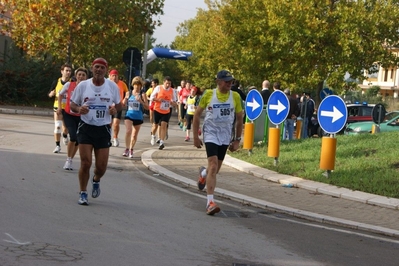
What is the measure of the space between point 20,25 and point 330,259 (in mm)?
31497

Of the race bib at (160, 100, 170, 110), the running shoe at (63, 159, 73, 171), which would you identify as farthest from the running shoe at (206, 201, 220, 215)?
the race bib at (160, 100, 170, 110)

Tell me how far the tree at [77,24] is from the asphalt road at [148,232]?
23650 mm

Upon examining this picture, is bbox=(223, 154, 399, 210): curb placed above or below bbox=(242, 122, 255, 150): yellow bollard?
below

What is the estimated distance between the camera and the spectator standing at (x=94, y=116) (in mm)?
9695

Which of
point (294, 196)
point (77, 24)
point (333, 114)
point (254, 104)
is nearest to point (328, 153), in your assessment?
point (333, 114)

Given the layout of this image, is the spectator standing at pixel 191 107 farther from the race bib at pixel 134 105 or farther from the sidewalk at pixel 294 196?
the sidewalk at pixel 294 196

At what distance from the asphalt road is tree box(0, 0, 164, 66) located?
77.6ft

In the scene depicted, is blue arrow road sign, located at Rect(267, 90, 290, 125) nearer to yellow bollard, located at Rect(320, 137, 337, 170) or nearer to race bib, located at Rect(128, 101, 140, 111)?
yellow bollard, located at Rect(320, 137, 337, 170)

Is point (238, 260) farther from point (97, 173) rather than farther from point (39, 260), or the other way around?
point (97, 173)

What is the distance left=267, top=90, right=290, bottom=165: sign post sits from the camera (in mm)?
15102

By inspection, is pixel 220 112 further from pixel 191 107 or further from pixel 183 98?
pixel 183 98

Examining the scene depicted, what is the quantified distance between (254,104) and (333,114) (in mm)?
3264

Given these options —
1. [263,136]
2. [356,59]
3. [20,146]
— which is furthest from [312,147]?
[356,59]

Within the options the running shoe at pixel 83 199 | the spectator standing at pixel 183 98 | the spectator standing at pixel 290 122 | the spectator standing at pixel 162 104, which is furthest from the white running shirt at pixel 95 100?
the spectator standing at pixel 183 98
